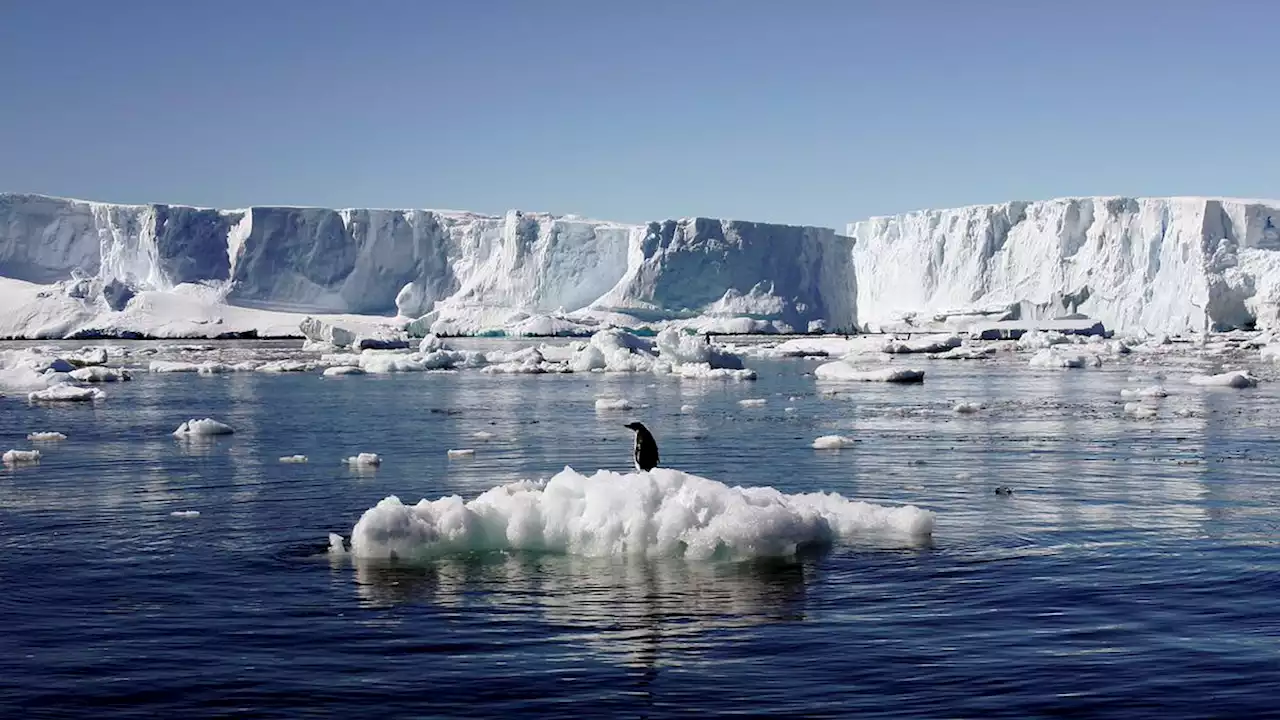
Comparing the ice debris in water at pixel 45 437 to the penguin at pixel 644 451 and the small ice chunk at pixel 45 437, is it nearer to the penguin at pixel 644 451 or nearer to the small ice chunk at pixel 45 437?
the small ice chunk at pixel 45 437

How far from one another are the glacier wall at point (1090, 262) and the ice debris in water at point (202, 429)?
5998 centimetres

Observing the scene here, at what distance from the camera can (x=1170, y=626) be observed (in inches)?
315

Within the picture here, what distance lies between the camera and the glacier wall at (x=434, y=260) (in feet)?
324

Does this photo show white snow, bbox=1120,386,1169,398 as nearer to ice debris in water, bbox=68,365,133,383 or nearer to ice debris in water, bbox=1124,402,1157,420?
ice debris in water, bbox=1124,402,1157,420

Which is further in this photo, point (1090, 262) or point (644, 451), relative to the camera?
point (1090, 262)

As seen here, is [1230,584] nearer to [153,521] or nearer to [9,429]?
[153,521]

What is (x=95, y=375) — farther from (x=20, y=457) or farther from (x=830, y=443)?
(x=830, y=443)

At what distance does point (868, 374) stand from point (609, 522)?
94.7 ft

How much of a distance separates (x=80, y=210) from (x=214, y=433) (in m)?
95.3

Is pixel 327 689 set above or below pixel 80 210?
below

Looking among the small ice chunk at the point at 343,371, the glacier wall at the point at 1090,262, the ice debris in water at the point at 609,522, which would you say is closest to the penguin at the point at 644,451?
the ice debris in water at the point at 609,522

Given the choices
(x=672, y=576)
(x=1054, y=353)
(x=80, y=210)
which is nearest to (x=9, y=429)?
(x=672, y=576)

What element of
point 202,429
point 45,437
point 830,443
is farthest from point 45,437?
point 830,443

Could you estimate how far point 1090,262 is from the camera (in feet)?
269
